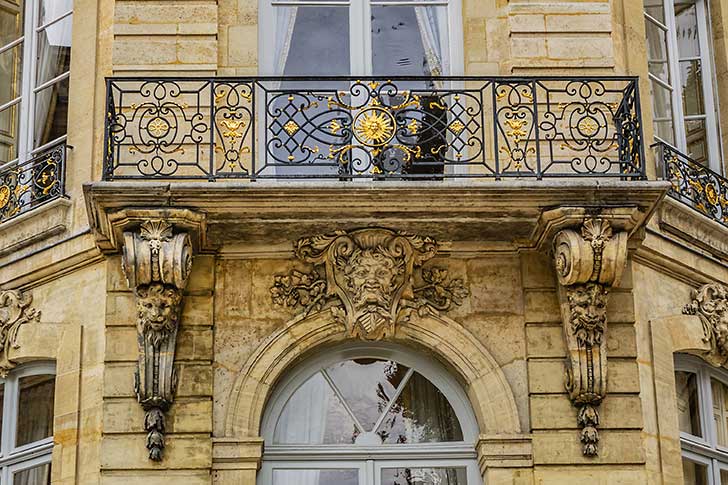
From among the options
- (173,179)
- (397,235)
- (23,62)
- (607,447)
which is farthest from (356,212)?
(23,62)

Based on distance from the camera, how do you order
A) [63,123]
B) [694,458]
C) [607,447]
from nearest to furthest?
[607,447] < [694,458] < [63,123]

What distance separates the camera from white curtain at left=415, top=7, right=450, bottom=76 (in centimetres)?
1254

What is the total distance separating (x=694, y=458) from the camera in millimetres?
12062

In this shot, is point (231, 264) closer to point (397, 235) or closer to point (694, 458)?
point (397, 235)

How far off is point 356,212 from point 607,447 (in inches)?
84.2

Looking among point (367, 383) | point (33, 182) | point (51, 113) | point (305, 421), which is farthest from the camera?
point (51, 113)

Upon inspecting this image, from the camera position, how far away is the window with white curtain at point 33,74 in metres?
13.0

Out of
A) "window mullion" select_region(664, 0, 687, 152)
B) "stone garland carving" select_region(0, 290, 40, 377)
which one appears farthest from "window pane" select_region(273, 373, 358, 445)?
"window mullion" select_region(664, 0, 687, 152)

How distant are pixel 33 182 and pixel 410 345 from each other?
115 inches

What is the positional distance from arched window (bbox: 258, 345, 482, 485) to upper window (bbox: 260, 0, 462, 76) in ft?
6.70

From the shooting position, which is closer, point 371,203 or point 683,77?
point 371,203

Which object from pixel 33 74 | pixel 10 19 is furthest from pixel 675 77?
pixel 10 19

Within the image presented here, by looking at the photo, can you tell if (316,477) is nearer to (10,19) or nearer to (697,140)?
(697,140)

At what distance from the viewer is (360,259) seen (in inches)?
458
